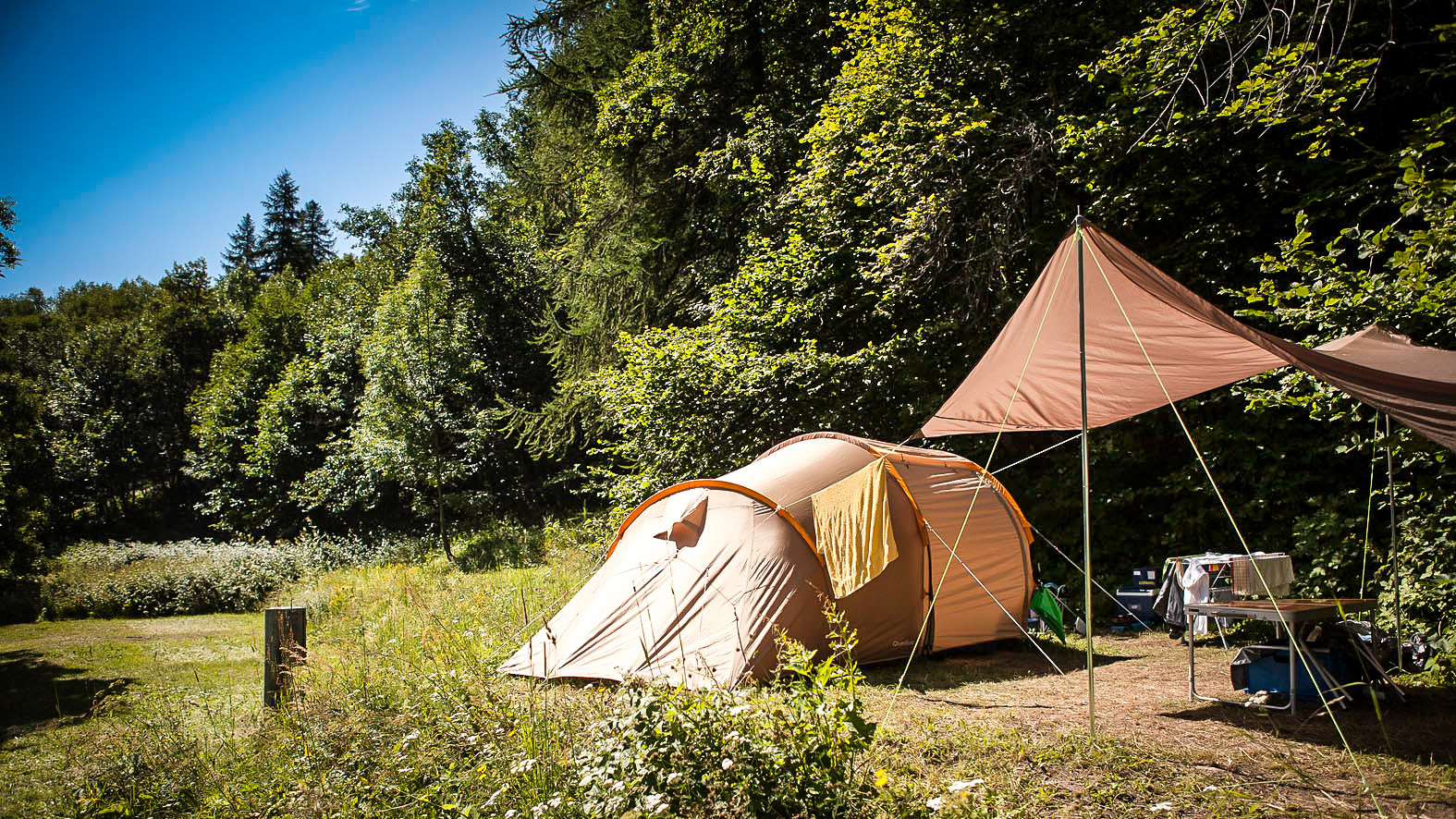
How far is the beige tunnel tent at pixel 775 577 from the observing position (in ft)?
18.9

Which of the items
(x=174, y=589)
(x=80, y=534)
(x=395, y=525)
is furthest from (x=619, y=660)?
(x=80, y=534)

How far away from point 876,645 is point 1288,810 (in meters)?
3.28

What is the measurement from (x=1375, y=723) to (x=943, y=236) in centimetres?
613

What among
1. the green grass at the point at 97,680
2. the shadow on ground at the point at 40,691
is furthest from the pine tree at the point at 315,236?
the shadow on ground at the point at 40,691

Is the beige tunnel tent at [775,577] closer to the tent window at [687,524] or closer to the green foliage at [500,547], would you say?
the tent window at [687,524]

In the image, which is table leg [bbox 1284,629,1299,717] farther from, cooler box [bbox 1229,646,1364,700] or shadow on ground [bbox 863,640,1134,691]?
shadow on ground [bbox 863,640,1134,691]

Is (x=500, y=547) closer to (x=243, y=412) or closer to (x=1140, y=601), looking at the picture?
(x=1140, y=601)

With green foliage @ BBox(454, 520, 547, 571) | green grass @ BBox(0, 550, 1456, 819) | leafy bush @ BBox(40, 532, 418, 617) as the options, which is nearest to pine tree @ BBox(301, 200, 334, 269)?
leafy bush @ BBox(40, 532, 418, 617)

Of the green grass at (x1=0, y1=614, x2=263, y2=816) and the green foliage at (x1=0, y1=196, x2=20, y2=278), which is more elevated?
the green foliage at (x1=0, y1=196, x2=20, y2=278)

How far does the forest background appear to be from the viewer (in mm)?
6637

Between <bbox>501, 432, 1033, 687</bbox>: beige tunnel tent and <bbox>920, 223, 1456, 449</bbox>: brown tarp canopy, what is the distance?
77 centimetres

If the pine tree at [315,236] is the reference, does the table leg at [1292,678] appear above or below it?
below

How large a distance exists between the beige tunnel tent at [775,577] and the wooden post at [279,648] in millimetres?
1497

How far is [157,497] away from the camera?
93.5 feet
